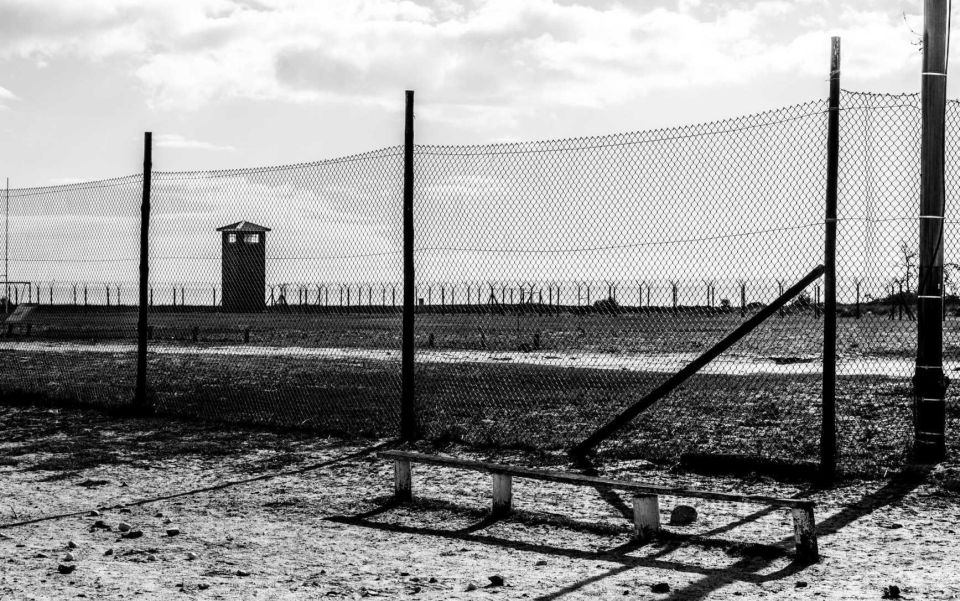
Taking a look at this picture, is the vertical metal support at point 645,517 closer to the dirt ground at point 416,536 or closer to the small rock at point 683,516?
the dirt ground at point 416,536

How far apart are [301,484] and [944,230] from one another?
5323 millimetres

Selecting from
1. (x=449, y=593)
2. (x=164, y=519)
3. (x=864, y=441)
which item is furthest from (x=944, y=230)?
(x=164, y=519)

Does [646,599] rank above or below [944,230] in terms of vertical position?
below

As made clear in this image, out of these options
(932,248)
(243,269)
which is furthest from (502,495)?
(243,269)

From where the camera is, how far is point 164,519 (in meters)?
6.75

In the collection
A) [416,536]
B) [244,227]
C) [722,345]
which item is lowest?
[416,536]

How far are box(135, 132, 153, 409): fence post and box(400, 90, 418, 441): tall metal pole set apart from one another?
367cm

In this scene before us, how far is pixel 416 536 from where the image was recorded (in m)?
6.29

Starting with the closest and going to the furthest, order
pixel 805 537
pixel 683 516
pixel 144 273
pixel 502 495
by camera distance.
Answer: pixel 805 537 → pixel 683 516 → pixel 502 495 → pixel 144 273

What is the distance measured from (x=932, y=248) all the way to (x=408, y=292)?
179 inches

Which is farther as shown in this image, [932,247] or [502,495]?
[932,247]

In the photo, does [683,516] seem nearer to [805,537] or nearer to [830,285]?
[805,537]

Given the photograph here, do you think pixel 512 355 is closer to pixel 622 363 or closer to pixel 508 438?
pixel 622 363

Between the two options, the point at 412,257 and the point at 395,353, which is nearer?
the point at 412,257
